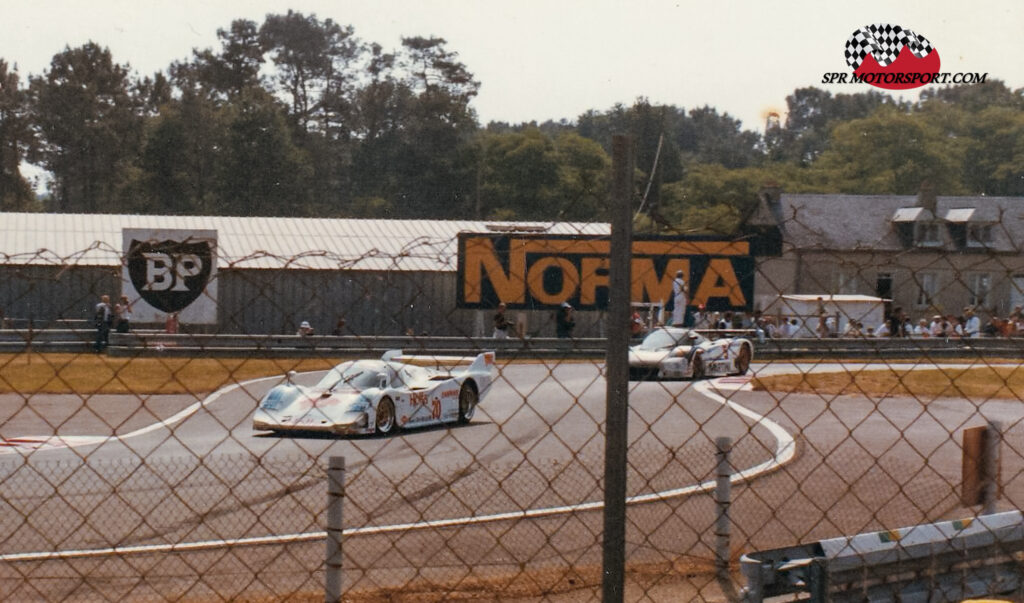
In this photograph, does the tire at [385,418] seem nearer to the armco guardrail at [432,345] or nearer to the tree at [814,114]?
the armco guardrail at [432,345]

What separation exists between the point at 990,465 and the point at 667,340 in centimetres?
1955

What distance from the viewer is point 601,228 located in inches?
1576

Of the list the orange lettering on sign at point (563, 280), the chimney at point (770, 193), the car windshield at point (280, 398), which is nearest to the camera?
the orange lettering on sign at point (563, 280)

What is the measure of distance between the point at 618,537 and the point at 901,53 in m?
17.2

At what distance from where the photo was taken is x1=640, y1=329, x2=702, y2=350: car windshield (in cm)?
2406

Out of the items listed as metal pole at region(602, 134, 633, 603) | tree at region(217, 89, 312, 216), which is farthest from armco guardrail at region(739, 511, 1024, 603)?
tree at region(217, 89, 312, 216)

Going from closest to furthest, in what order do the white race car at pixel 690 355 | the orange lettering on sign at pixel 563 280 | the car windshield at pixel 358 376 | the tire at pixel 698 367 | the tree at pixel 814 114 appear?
the orange lettering on sign at pixel 563 280
the car windshield at pixel 358 376
the white race car at pixel 690 355
the tire at pixel 698 367
the tree at pixel 814 114

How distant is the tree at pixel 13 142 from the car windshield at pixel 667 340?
178 ft

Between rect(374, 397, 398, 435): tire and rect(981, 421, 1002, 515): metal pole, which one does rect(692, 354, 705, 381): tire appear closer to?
rect(374, 397, 398, 435): tire

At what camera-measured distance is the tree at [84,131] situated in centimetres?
7131

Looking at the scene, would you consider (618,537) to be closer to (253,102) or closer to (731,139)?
(253,102)

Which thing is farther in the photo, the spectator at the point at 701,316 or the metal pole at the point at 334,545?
the spectator at the point at 701,316

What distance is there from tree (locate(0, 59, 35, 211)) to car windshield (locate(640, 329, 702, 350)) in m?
54.2

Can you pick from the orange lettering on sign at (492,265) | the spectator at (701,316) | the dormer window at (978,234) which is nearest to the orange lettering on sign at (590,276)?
the orange lettering on sign at (492,265)
